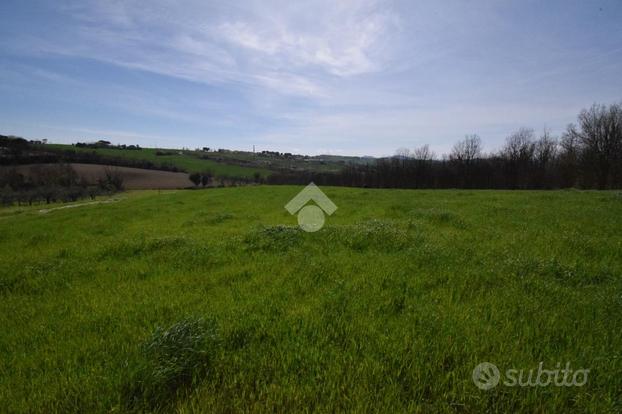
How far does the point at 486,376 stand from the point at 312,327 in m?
1.92

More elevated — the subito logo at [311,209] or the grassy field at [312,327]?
the subito logo at [311,209]

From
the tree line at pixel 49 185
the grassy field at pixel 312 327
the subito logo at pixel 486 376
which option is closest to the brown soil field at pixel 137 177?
the tree line at pixel 49 185

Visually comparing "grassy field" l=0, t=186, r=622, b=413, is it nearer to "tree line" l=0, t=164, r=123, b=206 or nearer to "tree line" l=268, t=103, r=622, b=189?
"tree line" l=268, t=103, r=622, b=189

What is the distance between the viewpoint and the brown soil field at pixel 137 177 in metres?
106

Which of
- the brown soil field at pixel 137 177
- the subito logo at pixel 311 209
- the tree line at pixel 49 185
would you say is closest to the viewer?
the subito logo at pixel 311 209

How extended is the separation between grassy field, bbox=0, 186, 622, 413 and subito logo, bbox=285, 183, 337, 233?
12.6 feet

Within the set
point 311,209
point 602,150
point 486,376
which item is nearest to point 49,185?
point 311,209

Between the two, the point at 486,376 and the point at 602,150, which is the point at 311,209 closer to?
the point at 486,376

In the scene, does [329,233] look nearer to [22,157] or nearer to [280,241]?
[280,241]

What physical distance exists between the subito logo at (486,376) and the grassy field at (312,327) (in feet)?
0.22

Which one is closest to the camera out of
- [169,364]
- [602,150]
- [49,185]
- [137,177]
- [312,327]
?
[169,364]

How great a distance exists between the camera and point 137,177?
113938 millimetres

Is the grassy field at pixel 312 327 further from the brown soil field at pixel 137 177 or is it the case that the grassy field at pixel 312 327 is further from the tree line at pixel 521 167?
the brown soil field at pixel 137 177

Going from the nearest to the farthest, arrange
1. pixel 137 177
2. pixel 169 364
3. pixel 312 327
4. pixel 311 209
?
pixel 169 364
pixel 312 327
pixel 311 209
pixel 137 177
